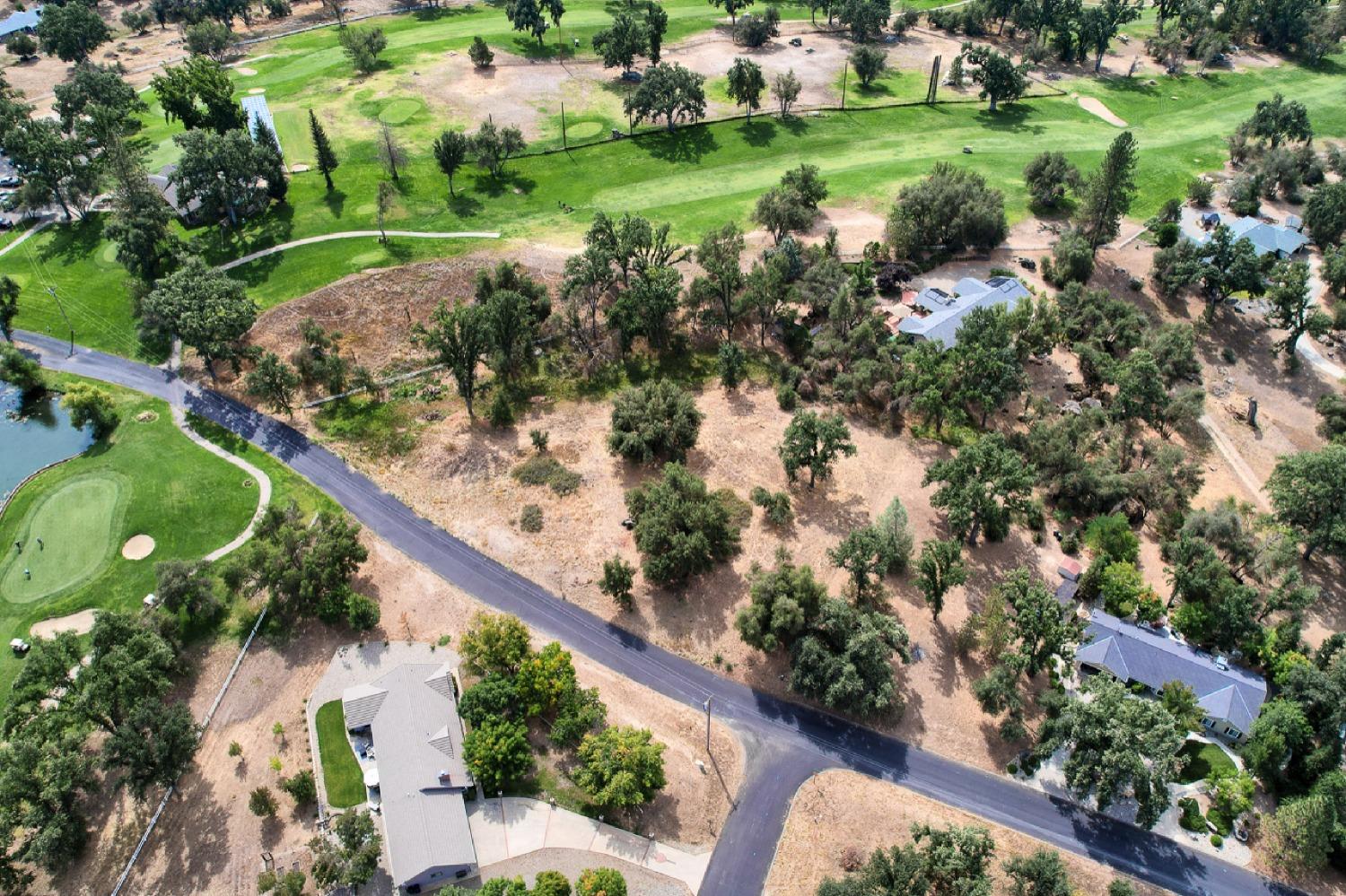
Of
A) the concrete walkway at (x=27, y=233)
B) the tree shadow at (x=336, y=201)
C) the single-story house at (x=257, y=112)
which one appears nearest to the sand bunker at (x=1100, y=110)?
the tree shadow at (x=336, y=201)

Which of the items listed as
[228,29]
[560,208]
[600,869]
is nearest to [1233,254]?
[560,208]

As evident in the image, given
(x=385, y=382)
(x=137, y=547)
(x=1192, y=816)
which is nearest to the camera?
(x=1192, y=816)

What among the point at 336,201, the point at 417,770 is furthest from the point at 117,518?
the point at 336,201

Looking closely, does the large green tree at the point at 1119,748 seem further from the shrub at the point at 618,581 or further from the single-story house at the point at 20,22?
the single-story house at the point at 20,22

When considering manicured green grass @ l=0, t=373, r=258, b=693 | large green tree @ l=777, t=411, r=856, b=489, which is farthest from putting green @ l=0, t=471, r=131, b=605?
large green tree @ l=777, t=411, r=856, b=489

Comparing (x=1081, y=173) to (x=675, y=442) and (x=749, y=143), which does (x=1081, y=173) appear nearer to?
(x=749, y=143)

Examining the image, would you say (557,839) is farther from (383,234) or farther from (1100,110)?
(1100,110)
